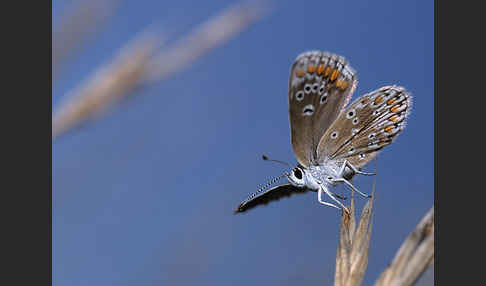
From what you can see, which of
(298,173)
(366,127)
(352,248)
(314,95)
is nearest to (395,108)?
(366,127)

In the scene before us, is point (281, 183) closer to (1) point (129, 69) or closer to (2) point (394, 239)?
(2) point (394, 239)

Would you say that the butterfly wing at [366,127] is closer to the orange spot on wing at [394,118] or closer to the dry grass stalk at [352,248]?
the orange spot on wing at [394,118]

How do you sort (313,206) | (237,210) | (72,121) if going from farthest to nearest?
1. (313,206)
2. (237,210)
3. (72,121)

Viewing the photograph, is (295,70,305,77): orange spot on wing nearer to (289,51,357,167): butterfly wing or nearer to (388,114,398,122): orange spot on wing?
(289,51,357,167): butterfly wing

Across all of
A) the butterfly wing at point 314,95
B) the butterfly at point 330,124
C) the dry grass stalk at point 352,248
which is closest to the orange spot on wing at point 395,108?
the butterfly at point 330,124

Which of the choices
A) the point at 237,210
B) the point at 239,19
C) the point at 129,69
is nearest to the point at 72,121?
the point at 129,69

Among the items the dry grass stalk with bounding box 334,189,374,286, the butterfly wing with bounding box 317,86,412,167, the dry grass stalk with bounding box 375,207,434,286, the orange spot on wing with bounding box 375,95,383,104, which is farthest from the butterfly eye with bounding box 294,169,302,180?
the dry grass stalk with bounding box 375,207,434,286
